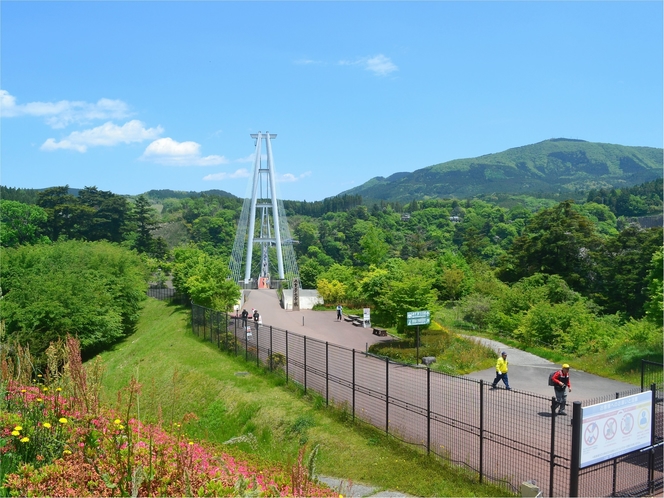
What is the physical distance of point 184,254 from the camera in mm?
42031

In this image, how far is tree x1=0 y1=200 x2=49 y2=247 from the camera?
58.9m

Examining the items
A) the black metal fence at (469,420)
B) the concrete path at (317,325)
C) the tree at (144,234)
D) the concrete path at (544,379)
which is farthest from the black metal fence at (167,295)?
the concrete path at (544,379)

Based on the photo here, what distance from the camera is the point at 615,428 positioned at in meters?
8.03

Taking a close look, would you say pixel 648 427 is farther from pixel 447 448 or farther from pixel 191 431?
pixel 191 431


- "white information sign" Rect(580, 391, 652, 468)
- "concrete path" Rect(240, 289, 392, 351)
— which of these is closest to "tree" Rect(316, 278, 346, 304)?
"concrete path" Rect(240, 289, 392, 351)

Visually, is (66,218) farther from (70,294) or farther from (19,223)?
(70,294)

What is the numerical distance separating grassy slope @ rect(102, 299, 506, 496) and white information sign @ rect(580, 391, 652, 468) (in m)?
1.94

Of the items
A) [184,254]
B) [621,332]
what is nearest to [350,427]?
[621,332]

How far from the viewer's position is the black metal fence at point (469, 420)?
346 inches

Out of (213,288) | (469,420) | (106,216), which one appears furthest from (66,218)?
(469,420)

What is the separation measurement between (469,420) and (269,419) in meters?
5.00

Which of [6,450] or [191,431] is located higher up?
[6,450]

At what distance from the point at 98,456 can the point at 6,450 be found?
1031 millimetres

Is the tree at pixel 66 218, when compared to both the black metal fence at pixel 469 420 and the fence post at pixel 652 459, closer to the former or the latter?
the black metal fence at pixel 469 420
